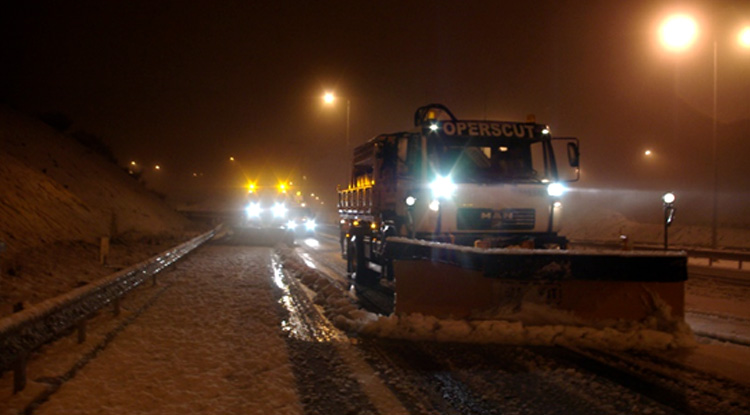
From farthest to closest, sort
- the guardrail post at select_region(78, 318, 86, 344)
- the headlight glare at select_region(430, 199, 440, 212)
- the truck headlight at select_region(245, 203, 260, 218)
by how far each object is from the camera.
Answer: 1. the truck headlight at select_region(245, 203, 260, 218)
2. the headlight glare at select_region(430, 199, 440, 212)
3. the guardrail post at select_region(78, 318, 86, 344)

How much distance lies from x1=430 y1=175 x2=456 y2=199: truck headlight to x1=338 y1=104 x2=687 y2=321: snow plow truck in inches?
0.7

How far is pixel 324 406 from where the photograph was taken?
5.36 meters

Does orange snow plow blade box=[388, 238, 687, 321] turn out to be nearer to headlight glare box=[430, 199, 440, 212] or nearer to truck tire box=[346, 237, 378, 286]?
headlight glare box=[430, 199, 440, 212]

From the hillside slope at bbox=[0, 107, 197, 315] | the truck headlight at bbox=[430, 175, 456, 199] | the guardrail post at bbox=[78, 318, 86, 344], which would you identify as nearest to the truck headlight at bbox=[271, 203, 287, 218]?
the hillside slope at bbox=[0, 107, 197, 315]

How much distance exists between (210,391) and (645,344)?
506cm

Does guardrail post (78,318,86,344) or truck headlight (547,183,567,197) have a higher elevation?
truck headlight (547,183,567,197)

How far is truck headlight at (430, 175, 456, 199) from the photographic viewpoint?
34.2 ft

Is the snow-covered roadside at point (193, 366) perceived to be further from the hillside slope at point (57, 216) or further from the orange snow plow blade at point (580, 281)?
the orange snow plow blade at point (580, 281)

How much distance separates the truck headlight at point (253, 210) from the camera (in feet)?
111

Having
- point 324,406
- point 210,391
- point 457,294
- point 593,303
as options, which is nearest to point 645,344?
point 593,303

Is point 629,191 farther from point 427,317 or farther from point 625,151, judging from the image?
point 427,317

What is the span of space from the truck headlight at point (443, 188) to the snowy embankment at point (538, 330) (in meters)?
2.64

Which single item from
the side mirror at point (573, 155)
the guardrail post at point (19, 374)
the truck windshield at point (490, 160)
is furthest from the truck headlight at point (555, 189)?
the guardrail post at point (19, 374)

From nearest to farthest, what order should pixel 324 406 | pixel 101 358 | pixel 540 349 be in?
pixel 324 406 → pixel 101 358 → pixel 540 349
